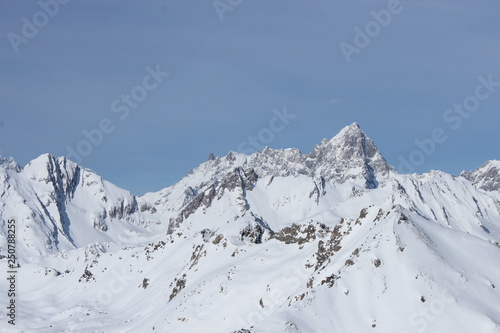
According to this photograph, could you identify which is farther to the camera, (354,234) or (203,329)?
(354,234)

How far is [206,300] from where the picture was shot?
232ft

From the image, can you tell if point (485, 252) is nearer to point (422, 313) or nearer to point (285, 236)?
point (422, 313)

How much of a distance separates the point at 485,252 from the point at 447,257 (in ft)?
19.5

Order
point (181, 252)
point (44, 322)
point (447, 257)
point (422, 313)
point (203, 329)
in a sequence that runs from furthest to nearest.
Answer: point (181, 252), point (44, 322), point (203, 329), point (447, 257), point (422, 313)

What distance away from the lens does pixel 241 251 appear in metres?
87.2

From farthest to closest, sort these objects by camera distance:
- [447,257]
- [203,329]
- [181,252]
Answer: [181,252] → [203,329] → [447,257]

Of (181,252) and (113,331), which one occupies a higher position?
(181,252)

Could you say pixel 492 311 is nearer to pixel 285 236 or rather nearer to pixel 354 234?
pixel 354 234

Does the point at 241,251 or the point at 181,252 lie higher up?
the point at 181,252

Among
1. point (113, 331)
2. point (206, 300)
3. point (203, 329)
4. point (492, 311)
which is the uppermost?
point (113, 331)

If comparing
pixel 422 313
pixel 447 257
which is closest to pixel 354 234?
pixel 447 257

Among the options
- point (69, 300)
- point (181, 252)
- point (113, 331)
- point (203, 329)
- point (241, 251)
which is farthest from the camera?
point (69, 300)

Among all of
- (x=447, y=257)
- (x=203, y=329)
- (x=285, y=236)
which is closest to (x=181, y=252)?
(x=285, y=236)

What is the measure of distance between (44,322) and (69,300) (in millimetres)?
18880
